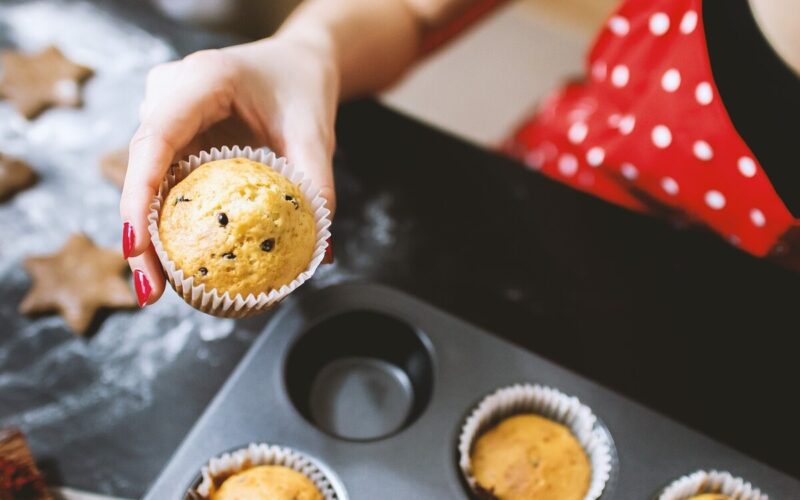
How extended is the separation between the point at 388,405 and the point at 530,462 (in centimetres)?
24

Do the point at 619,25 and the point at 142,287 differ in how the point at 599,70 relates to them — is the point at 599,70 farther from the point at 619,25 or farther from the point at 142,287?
the point at 142,287

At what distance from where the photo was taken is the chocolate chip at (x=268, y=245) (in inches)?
35.6

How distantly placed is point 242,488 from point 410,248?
511mm

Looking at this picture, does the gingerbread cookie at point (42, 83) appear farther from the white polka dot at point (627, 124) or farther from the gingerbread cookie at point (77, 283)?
the white polka dot at point (627, 124)

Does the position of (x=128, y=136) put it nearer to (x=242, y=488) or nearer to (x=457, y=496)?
(x=242, y=488)

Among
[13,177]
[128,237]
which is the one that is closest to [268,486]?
[128,237]

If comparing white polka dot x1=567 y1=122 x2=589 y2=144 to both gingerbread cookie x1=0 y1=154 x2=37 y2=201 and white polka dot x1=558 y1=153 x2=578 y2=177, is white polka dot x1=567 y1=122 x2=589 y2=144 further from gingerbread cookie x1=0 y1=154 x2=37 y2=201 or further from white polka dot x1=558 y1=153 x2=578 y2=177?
gingerbread cookie x1=0 y1=154 x2=37 y2=201

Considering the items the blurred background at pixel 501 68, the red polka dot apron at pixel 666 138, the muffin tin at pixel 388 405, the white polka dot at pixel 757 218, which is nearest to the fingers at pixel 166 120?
the muffin tin at pixel 388 405

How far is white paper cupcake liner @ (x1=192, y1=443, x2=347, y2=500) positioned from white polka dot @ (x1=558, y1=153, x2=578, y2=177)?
87 centimetres

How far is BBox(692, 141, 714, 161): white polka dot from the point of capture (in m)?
1.23

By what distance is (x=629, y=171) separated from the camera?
1.38 meters

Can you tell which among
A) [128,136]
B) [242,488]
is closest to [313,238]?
[242,488]

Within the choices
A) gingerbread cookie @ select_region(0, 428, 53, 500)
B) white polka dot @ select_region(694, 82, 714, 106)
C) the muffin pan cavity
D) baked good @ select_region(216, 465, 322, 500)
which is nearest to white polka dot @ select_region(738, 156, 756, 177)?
white polka dot @ select_region(694, 82, 714, 106)

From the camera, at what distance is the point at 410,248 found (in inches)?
50.1
